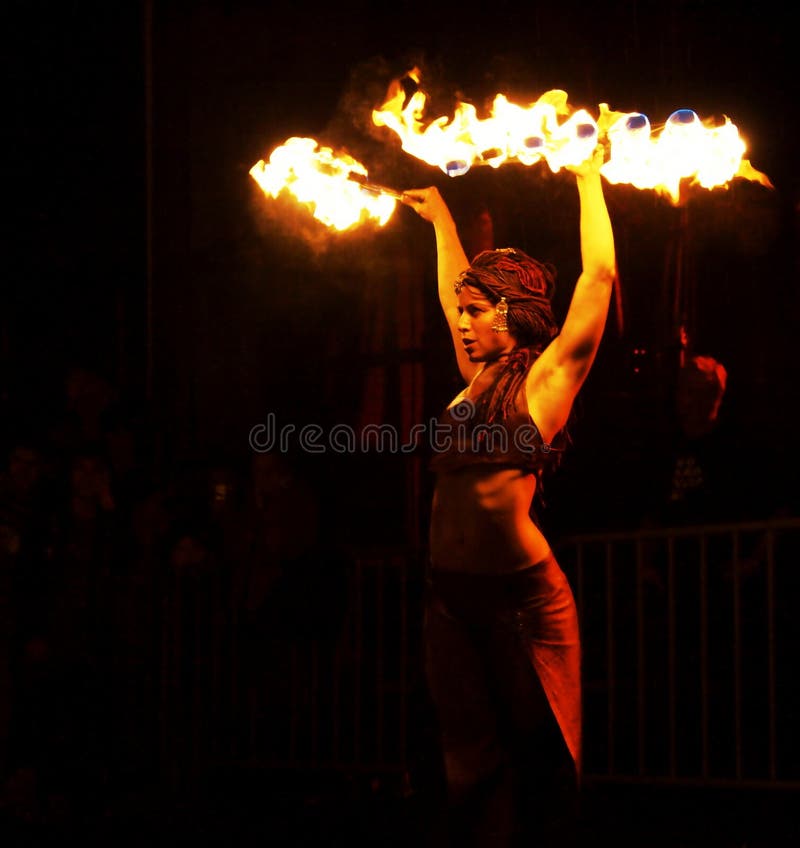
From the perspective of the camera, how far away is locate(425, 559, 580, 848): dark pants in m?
4.43

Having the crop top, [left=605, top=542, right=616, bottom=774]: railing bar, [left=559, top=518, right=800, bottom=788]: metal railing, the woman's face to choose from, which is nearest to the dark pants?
the crop top

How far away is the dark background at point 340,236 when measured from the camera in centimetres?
763

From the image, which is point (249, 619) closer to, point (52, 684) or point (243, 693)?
point (243, 693)

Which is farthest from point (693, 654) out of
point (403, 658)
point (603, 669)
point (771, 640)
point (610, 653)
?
point (403, 658)

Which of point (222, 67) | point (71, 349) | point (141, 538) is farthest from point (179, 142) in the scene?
point (141, 538)

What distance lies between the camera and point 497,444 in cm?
453

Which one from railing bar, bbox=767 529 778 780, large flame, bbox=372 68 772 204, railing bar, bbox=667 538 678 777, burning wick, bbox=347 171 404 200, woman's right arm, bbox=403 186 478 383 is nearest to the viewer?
large flame, bbox=372 68 772 204

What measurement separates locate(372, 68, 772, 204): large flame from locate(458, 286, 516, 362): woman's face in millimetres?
519

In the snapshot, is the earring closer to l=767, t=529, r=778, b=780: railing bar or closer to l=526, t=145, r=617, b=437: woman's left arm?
l=526, t=145, r=617, b=437: woman's left arm

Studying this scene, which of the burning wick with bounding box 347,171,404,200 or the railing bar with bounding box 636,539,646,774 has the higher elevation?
the burning wick with bounding box 347,171,404,200

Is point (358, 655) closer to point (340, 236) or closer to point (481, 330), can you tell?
point (340, 236)

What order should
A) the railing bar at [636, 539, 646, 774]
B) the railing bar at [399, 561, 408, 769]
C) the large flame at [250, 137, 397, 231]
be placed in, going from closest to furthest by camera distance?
1. the large flame at [250, 137, 397, 231]
2. the railing bar at [636, 539, 646, 774]
3. the railing bar at [399, 561, 408, 769]

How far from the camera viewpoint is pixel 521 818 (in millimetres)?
4445

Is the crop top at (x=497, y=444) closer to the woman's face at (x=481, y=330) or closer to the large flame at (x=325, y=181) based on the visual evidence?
the woman's face at (x=481, y=330)
